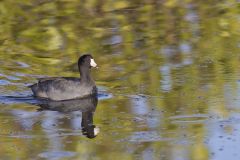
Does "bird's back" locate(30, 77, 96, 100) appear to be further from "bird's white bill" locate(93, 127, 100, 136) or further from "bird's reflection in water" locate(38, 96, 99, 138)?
"bird's white bill" locate(93, 127, 100, 136)

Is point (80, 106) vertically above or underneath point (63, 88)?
underneath

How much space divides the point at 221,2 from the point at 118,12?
238 cm

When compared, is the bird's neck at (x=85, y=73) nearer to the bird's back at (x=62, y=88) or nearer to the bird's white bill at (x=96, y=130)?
the bird's back at (x=62, y=88)

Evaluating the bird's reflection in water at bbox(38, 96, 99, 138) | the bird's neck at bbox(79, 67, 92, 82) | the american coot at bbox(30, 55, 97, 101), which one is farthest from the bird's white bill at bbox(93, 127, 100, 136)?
the bird's neck at bbox(79, 67, 92, 82)

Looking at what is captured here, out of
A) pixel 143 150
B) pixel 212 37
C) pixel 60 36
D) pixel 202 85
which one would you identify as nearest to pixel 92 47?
pixel 60 36

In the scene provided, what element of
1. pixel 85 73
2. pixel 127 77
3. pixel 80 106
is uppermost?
pixel 85 73

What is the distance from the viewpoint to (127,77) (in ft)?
41.8

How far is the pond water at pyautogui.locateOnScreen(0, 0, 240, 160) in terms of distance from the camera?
9383 mm

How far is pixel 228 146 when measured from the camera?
29.9ft

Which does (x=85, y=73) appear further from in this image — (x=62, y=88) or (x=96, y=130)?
(x=96, y=130)

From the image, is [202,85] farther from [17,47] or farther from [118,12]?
[118,12]

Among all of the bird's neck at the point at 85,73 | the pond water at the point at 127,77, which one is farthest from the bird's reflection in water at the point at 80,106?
the bird's neck at the point at 85,73

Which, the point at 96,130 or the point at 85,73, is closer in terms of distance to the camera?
the point at 96,130

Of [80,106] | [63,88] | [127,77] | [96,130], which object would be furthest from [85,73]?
[96,130]
